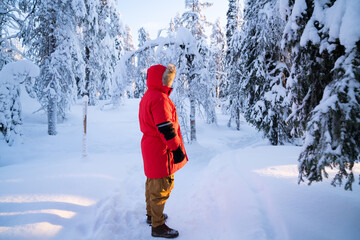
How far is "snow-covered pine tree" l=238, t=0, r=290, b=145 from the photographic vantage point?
7984mm

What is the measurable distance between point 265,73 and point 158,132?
8052mm

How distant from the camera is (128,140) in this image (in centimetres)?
978

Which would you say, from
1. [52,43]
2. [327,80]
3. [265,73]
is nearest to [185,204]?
[327,80]

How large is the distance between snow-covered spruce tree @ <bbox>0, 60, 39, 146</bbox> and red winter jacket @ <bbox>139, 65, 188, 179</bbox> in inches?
304

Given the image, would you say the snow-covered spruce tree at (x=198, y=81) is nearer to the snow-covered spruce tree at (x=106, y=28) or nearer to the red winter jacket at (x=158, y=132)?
the red winter jacket at (x=158, y=132)

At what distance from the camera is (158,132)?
268 cm

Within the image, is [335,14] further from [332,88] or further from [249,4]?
[249,4]

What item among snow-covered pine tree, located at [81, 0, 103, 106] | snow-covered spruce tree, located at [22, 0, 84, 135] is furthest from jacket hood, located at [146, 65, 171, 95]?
snow-covered pine tree, located at [81, 0, 103, 106]

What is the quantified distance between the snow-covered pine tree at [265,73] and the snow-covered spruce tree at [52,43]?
8969mm

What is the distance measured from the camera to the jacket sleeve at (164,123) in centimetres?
250

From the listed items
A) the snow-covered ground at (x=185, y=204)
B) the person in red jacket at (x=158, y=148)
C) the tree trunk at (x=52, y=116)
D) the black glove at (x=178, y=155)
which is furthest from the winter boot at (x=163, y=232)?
the tree trunk at (x=52, y=116)

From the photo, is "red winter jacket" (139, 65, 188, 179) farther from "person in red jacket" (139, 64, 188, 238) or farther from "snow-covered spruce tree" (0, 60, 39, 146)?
"snow-covered spruce tree" (0, 60, 39, 146)

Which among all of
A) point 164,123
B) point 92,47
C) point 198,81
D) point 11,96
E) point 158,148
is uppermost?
point 92,47

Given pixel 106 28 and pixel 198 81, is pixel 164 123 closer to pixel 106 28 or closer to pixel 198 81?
pixel 198 81
